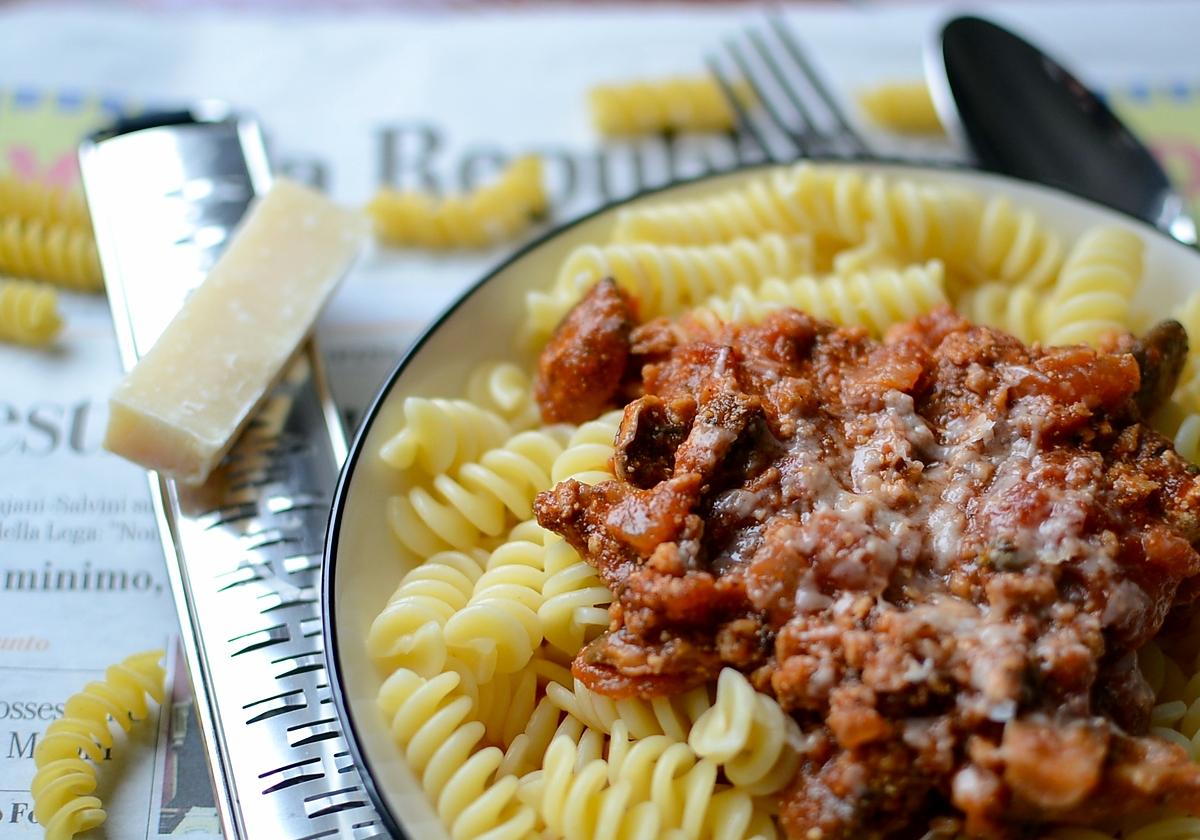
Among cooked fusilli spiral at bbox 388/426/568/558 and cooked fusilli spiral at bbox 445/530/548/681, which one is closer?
cooked fusilli spiral at bbox 445/530/548/681

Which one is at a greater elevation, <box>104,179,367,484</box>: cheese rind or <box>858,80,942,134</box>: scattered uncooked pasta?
<box>858,80,942,134</box>: scattered uncooked pasta

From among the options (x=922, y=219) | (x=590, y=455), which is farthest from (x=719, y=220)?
(x=590, y=455)

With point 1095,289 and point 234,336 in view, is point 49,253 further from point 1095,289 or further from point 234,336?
point 1095,289

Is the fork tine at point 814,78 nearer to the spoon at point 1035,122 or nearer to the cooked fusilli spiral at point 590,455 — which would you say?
the spoon at point 1035,122

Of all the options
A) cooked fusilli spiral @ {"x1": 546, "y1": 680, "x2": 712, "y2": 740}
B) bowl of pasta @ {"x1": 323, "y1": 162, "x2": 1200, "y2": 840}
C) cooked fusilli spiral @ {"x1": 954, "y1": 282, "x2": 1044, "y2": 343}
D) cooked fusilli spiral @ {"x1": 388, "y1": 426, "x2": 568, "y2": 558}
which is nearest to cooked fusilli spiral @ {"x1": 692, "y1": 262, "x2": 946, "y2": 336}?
bowl of pasta @ {"x1": 323, "y1": 162, "x2": 1200, "y2": 840}

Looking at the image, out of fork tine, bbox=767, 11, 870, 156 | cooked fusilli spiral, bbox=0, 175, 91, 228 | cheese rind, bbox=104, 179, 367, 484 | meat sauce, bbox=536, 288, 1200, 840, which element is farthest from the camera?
fork tine, bbox=767, 11, 870, 156

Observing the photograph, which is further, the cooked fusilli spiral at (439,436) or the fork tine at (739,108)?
the fork tine at (739,108)

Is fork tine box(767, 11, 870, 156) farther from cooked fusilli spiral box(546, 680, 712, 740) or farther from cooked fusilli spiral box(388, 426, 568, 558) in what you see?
cooked fusilli spiral box(546, 680, 712, 740)

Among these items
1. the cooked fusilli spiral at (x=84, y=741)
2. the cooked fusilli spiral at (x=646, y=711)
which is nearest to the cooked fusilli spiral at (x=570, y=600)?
the cooked fusilli spiral at (x=646, y=711)
